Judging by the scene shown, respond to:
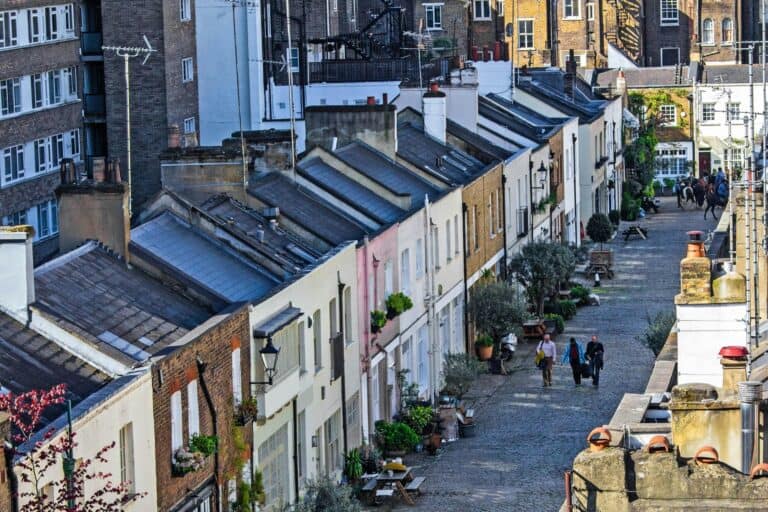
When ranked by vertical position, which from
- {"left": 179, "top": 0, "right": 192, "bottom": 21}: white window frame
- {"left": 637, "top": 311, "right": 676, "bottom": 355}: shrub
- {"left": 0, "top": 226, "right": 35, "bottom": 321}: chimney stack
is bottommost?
{"left": 637, "top": 311, "right": 676, "bottom": 355}: shrub

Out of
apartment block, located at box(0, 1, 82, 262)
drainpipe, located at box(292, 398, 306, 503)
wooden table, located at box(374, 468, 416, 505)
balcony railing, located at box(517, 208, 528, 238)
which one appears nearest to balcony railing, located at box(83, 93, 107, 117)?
apartment block, located at box(0, 1, 82, 262)

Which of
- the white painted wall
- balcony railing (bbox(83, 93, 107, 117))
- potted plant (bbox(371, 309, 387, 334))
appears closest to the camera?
the white painted wall

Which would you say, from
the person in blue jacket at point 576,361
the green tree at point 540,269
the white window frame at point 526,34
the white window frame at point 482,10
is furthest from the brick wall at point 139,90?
the white window frame at point 526,34

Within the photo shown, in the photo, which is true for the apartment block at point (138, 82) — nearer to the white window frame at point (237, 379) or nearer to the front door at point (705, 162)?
the front door at point (705, 162)

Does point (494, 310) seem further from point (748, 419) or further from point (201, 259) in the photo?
point (748, 419)

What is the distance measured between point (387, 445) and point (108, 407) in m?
16.8

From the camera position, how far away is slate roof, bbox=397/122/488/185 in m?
56.5

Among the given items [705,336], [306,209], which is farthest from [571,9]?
[705,336]

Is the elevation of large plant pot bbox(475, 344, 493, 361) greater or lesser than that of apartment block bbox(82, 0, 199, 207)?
lesser

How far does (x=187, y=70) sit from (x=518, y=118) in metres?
14.4

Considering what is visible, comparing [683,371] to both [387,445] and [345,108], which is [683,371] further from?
[345,108]

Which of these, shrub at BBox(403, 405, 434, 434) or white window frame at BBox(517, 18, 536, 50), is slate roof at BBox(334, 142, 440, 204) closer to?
shrub at BBox(403, 405, 434, 434)

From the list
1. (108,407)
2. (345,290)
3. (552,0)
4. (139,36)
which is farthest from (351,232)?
(552,0)

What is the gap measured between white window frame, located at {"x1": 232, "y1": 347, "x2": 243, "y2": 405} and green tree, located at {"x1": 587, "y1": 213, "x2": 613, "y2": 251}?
155 ft
